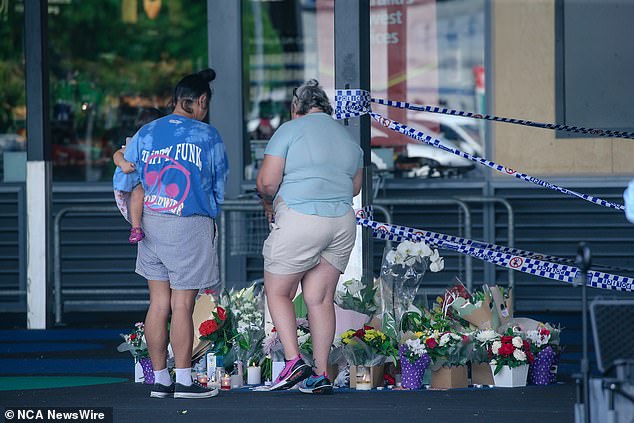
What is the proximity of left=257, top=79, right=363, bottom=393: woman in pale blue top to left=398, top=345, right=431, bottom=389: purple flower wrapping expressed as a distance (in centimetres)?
44

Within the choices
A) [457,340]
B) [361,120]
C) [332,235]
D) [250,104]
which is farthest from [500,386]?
[250,104]

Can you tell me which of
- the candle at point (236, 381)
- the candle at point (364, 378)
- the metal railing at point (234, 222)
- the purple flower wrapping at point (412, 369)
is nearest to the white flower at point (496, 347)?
the purple flower wrapping at point (412, 369)

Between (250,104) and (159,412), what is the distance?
625 centimetres

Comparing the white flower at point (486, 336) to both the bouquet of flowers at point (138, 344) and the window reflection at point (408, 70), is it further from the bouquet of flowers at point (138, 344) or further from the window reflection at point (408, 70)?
the window reflection at point (408, 70)

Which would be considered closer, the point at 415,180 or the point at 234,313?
the point at 234,313

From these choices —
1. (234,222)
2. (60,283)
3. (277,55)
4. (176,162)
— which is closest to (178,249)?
(176,162)

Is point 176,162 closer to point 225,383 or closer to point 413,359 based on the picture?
point 225,383

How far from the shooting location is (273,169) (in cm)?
821

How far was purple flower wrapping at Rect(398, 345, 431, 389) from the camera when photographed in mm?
8438

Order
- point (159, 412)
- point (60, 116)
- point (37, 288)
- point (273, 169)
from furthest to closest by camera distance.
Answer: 1. point (60, 116)
2. point (37, 288)
3. point (273, 169)
4. point (159, 412)

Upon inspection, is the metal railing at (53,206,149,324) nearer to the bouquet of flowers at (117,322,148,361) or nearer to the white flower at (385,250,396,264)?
the bouquet of flowers at (117,322,148,361)

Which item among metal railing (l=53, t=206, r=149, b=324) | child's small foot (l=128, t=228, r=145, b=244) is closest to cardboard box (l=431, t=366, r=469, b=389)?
child's small foot (l=128, t=228, r=145, b=244)

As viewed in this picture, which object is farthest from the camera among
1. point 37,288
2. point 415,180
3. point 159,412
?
point 415,180

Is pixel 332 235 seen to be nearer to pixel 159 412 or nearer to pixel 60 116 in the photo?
pixel 159 412
